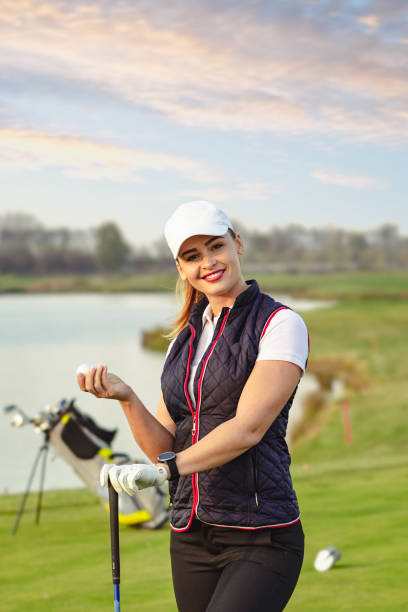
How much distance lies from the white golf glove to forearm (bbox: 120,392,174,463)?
38cm

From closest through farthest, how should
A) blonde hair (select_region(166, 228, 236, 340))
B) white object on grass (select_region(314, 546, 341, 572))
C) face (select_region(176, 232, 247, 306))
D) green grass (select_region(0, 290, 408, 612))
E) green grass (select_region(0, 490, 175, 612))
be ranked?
face (select_region(176, 232, 247, 306)) → blonde hair (select_region(166, 228, 236, 340)) → green grass (select_region(0, 290, 408, 612)) → green grass (select_region(0, 490, 175, 612)) → white object on grass (select_region(314, 546, 341, 572))

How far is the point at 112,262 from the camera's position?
4267 inches

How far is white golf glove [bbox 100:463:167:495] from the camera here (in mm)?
2201

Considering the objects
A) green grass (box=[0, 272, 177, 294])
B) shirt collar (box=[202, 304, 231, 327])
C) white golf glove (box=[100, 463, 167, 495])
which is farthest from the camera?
green grass (box=[0, 272, 177, 294])

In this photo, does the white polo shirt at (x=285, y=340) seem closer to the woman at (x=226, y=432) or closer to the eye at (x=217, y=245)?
the woman at (x=226, y=432)

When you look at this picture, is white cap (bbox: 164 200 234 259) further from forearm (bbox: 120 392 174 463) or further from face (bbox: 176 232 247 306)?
forearm (bbox: 120 392 174 463)

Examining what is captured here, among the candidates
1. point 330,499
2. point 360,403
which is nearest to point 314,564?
point 330,499

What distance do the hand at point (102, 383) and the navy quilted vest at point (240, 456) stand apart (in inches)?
8.9

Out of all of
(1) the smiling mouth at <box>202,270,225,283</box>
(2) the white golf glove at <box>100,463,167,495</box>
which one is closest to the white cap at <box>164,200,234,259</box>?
(1) the smiling mouth at <box>202,270,225,283</box>

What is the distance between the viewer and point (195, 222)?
8.41ft

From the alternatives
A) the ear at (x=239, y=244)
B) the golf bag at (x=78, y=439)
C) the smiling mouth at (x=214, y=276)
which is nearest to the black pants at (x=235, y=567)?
the smiling mouth at (x=214, y=276)

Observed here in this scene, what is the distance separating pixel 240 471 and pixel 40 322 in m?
76.1

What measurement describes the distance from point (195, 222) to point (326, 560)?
348cm

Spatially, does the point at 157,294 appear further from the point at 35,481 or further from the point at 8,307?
the point at 35,481
